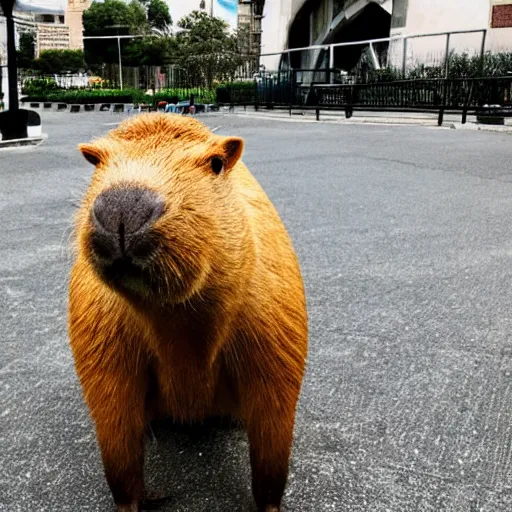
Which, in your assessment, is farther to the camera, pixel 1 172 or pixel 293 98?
pixel 293 98

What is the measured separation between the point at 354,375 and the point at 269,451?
1.22 metres

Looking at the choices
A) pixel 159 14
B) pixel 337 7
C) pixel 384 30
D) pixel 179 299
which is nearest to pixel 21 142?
pixel 179 299

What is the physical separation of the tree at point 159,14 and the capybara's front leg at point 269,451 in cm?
9314

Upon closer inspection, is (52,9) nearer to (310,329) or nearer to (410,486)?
(310,329)

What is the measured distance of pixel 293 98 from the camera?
2298cm

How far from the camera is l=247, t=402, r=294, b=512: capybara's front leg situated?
1815 millimetres

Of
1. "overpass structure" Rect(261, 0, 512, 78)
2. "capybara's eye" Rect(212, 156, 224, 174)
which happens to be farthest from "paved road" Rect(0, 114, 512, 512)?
"overpass structure" Rect(261, 0, 512, 78)

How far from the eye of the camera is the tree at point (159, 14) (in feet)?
295

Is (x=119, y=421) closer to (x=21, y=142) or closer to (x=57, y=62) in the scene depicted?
(x=21, y=142)

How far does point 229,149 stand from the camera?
1555 millimetres

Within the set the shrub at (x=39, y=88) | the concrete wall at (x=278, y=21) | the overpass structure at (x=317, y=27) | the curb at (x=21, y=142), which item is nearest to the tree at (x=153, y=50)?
the concrete wall at (x=278, y=21)

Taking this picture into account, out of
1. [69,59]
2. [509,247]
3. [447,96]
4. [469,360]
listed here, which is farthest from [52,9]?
[69,59]

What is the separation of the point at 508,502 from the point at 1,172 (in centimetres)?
850

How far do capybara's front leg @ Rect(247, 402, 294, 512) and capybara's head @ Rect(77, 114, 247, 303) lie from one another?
1.93 feet
